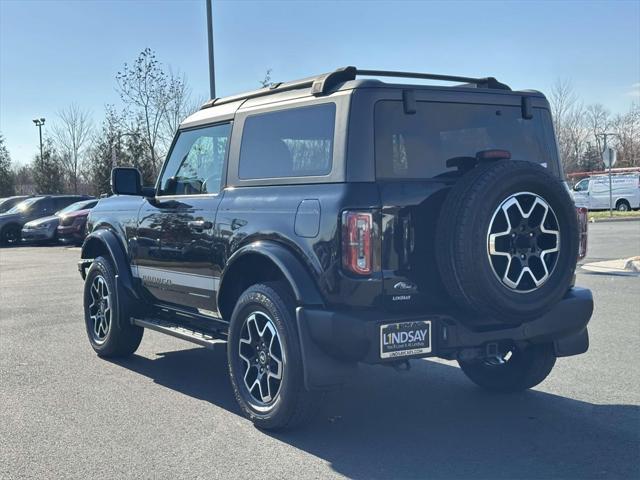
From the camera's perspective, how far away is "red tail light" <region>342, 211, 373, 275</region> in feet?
13.6

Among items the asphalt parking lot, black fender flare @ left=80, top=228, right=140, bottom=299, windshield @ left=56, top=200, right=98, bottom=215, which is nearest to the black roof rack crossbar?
the asphalt parking lot

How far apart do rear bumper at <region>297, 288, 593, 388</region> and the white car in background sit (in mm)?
31475

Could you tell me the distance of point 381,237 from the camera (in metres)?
4.21

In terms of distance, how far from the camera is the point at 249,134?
17.5ft

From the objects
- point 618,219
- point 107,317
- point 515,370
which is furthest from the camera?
point 618,219

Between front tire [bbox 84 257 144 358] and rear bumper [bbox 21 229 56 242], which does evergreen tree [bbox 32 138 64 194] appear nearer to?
rear bumper [bbox 21 229 56 242]

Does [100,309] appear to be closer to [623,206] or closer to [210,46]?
[210,46]

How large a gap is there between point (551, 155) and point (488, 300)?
158 cm

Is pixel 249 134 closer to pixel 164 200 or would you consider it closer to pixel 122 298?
pixel 164 200

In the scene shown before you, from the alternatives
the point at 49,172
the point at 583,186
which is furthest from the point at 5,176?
the point at 583,186

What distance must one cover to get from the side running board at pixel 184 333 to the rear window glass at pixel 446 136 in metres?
1.90

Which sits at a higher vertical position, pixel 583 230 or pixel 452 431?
pixel 583 230

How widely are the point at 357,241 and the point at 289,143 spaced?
1.10m

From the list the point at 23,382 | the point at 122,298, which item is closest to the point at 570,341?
the point at 122,298
